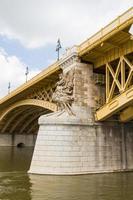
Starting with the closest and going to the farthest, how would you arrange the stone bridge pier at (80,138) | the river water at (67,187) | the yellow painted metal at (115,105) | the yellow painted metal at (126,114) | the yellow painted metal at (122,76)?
the river water at (67,187) → the yellow painted metal at (115,105) → the yellow painted metal at (122,76) → the stone bridge pier at (80,138) → the yellow painted metal at (126,114)

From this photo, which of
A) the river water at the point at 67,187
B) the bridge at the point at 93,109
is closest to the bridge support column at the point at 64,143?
the bridge at the point at 93,109

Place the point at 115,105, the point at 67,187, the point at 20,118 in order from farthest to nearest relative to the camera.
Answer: the point at 20,118 < the point at 115,105 < the point at 67,187

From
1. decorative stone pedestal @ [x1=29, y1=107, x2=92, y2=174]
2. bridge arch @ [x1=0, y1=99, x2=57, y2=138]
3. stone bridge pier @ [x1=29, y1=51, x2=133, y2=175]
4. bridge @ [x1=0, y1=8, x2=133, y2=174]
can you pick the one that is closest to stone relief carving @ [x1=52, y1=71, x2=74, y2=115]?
bridge @ [x1=0, y1=8, x2=133, y2=174]

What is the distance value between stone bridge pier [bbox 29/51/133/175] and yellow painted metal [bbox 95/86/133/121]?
2.41 ft

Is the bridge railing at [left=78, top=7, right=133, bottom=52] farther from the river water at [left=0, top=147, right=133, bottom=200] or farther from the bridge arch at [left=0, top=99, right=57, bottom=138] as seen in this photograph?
the bridge arch at [left=0, top=99, right=57, bottom=138]

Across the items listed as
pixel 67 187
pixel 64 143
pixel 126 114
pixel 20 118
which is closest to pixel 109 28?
pixel 126 114

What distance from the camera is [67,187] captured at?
16.0 m

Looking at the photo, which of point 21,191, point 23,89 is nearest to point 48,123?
point 21,191

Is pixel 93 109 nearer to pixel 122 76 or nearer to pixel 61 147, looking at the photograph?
→ pixel 122 76

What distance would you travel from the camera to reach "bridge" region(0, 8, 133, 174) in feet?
66.4

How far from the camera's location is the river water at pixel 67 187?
1402cm

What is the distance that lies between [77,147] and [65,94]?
14.2 feet

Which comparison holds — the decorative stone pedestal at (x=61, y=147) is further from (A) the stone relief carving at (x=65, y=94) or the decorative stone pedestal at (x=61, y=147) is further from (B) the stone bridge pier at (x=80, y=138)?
(A) the stone relief carving at (x=65, y=94)

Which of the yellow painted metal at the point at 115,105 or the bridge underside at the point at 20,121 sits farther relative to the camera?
the bridge underside at the point at 20,121
